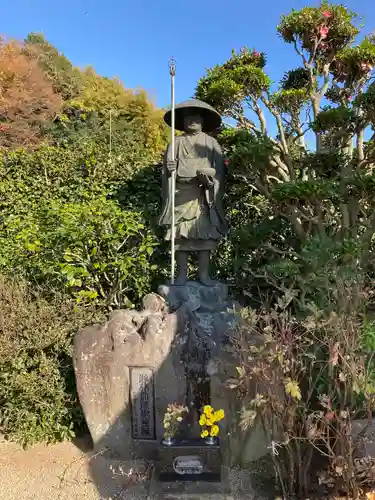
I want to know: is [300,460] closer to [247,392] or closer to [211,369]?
[247,392]

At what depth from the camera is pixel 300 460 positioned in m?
2.80

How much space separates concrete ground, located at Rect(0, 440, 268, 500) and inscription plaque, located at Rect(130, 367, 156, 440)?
10.0 inches

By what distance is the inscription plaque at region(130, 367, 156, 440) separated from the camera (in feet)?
11.3

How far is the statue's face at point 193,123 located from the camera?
432 cm

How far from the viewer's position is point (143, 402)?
346cm

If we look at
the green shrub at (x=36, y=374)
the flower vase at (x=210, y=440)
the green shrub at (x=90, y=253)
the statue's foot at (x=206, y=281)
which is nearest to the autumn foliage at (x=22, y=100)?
the green shrub at (x=90, y=253)

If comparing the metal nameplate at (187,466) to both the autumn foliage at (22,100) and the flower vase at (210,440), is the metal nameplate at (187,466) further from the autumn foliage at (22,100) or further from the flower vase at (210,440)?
the autumn foliage at (22,100)

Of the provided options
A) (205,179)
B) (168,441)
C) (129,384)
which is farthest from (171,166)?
(168,441)

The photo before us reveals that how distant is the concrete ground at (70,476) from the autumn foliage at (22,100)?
12.5 metres

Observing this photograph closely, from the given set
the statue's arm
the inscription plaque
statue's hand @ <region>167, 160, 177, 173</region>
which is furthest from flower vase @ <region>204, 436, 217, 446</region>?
statue's hand @ <region>167, 160, 177, 173</region>

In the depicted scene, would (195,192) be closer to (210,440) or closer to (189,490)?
(210,440)

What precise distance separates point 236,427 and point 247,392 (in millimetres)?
468

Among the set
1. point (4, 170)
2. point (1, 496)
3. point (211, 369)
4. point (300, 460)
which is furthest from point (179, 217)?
point (4, 170)

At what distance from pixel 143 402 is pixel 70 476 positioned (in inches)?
30.6
